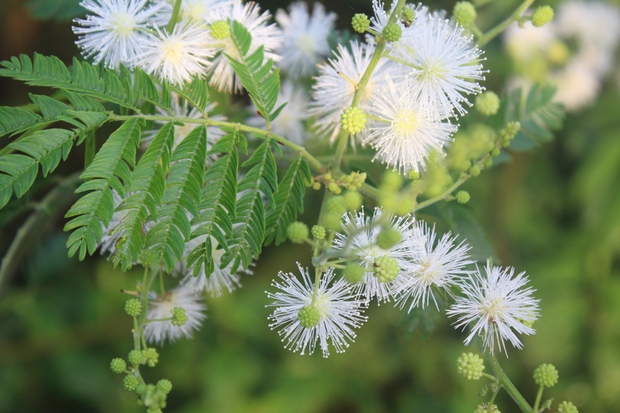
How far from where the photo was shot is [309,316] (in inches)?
39.8

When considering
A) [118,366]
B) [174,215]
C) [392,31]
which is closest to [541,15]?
[392,31]

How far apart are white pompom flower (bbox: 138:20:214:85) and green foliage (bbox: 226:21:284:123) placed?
6.1 inches

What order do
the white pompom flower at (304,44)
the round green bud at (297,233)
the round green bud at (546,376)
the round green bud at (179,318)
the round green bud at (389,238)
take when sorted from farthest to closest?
the white pompom flower at (304,44) < the round green bud at (179,318) < the round green bud at (546,376) < the round green bud at (297,233) < the round green bud at (389,238)

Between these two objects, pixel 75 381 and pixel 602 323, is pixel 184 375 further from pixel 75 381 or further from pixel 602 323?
pixel 602 323

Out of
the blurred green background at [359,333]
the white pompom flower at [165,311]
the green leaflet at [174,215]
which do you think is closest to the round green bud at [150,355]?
the white pompom flower at [165,311]

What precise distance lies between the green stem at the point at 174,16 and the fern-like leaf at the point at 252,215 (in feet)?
1.38

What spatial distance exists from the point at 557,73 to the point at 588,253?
1074 millimetres

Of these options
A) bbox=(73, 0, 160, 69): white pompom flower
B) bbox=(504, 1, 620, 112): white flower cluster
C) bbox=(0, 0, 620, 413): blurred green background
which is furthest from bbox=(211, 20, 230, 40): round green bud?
bbox=(504, 1, 620, 112): white flower cluster

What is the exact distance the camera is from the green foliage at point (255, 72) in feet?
3.33

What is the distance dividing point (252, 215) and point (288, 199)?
0.11 m

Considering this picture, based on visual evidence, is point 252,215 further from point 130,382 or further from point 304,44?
point 304,44

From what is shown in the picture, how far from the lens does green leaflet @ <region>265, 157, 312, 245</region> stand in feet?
3.54

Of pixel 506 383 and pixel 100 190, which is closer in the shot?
pixel 100 190

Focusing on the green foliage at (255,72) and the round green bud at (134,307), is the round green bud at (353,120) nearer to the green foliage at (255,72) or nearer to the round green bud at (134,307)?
the green foliage at (255,72)
